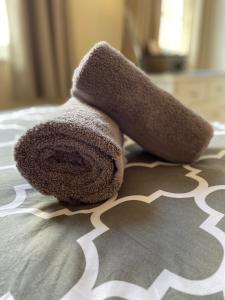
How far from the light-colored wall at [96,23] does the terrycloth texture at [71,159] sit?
1804mm

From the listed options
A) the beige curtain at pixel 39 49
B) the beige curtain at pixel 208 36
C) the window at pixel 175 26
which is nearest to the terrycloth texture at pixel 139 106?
the beige curtain at pixel 39 49

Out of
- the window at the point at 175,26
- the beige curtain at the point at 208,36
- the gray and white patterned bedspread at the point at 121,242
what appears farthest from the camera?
the beige curtain at the point at 208,36

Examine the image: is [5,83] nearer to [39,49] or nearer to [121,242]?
[39,49]

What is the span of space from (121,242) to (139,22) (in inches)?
88.3

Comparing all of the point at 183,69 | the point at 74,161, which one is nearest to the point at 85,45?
the point at 183,69

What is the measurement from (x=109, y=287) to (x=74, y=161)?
24cm

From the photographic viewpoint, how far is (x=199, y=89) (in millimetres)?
2352

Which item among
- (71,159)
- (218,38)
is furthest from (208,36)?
(71,159)

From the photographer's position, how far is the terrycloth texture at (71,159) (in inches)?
19.8

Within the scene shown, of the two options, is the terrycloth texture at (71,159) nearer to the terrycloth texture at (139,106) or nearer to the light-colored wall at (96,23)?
the terrycloth texture at (139,106)

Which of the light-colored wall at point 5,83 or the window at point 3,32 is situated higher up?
the window at point 3,32

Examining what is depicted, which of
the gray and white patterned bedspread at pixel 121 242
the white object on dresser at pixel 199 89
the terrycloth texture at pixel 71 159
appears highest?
the terrycloth texture at pixel 71 159

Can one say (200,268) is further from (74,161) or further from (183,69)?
(183,69)

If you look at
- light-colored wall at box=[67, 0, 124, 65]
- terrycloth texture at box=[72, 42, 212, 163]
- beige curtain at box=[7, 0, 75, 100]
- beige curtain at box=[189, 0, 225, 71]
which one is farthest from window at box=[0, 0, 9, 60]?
beige curtain at box=[189, 0, 225, 71]
